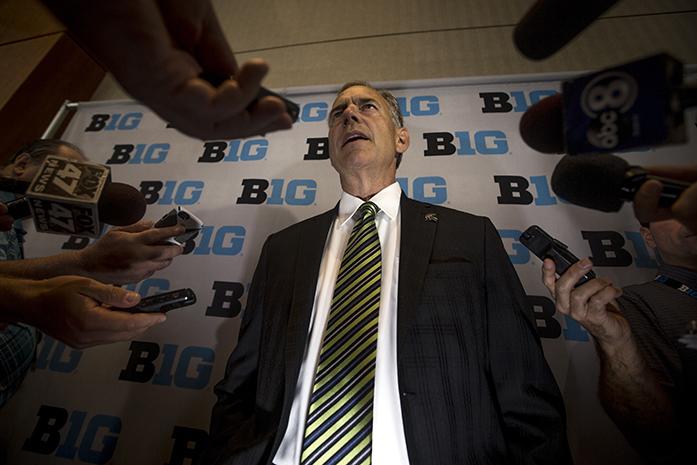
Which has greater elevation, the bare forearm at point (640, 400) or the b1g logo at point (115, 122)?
the b1g logo at point (115, 122)

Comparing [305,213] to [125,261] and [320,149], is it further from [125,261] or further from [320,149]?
[125,261]

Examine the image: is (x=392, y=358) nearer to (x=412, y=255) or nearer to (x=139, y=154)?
(x=412, y=255)

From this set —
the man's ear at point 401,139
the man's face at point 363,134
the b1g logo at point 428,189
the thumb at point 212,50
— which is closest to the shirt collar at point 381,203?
the man's face at point 363,134

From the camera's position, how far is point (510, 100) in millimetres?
1706

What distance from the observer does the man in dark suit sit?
0.75 meters

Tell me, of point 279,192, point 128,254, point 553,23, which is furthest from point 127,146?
point 553,23

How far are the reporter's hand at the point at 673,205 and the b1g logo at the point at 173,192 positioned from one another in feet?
5.87

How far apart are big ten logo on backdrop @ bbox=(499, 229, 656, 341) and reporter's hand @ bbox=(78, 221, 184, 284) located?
128 centimetres

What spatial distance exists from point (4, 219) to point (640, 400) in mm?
1742

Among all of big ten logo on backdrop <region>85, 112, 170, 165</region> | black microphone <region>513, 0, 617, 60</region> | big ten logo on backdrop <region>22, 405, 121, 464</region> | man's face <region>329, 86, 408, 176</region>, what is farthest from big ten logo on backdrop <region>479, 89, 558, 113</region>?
big ten logo on backdrop <region>22, 405, 121, 464</region>

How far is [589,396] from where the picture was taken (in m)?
1.14

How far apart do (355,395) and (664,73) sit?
78 cm

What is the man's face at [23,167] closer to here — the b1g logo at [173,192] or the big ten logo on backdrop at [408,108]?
the b1g logo at [173,192]

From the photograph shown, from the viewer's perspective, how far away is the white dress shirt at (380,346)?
0.77 meters
